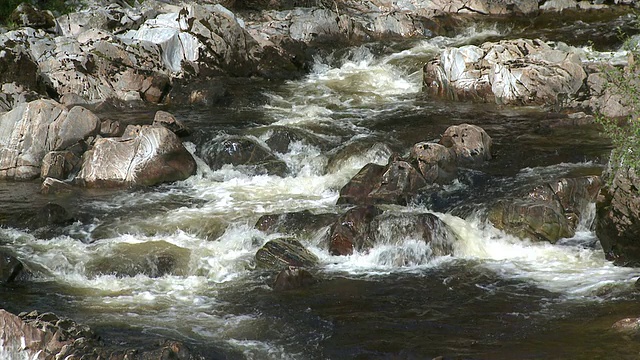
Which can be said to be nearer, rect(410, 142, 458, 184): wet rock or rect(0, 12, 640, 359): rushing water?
rect(0, 12, 640, 359): rushing water

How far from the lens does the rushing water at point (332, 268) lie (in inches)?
415

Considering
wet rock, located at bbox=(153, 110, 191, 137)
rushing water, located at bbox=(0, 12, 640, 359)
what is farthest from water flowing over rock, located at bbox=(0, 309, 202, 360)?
wet rock, located at bbox=(153, 110, 191, 137)

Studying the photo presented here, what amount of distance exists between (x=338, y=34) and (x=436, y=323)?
1993cm

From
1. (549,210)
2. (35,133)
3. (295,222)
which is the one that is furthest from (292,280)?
(35,133)

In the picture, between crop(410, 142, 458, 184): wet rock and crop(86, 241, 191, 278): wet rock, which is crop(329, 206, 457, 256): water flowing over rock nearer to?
crop(410, 142, 458, 184): wet rock

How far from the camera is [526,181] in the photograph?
622 inches

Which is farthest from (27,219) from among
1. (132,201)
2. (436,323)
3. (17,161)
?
(436,323)

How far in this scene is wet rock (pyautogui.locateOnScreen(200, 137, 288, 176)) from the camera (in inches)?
709

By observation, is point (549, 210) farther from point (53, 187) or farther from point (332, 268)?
point (53, 187)

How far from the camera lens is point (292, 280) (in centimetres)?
1234

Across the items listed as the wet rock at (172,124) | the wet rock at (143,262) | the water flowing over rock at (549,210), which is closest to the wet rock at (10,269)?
the wet rock at (143,262)

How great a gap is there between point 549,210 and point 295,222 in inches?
172

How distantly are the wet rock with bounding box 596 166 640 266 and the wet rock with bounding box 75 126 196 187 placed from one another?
8780 mm

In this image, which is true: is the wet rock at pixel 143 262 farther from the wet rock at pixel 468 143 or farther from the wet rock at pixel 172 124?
the wet rock at pixel 468 143
